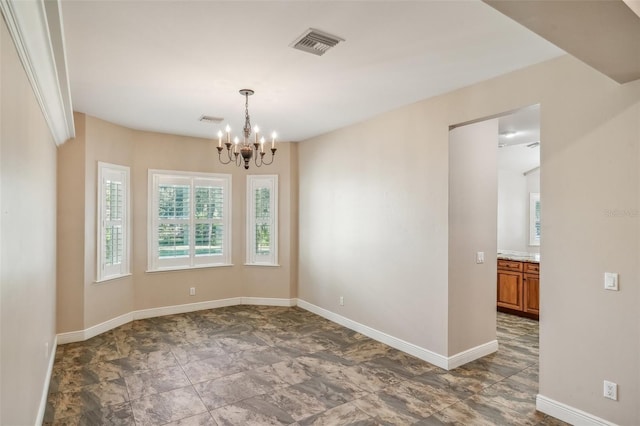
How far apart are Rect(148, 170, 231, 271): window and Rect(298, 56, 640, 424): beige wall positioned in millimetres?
2443

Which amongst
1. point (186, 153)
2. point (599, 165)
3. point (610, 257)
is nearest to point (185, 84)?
point (186, 153)

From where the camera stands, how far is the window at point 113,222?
487 cm

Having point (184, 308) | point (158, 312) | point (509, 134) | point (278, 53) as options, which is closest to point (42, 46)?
point (278, 53)

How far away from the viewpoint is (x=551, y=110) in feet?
9.64

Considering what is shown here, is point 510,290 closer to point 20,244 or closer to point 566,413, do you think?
point 566,413

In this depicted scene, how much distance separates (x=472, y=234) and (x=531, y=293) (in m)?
2.46

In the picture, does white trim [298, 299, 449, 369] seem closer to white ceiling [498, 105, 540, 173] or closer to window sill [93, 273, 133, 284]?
white ceiling [498, 105, 540, 173]

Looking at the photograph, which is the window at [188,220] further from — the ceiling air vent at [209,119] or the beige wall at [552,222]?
the beige wall at [552,222]

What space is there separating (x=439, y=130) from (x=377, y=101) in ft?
2.50

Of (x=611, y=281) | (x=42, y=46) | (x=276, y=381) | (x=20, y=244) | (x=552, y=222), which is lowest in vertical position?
(x=276, y=381)

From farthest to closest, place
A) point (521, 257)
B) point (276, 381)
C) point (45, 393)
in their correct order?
point (521, 257)
point (276, 381)
point (45, 393)

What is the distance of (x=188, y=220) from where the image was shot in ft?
19.6

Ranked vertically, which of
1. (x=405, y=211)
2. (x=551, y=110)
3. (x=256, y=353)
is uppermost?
(x=551, y=110)

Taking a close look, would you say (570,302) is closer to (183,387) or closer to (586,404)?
(586,404)
